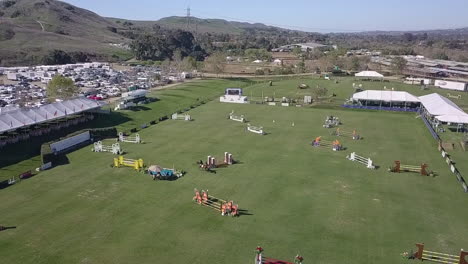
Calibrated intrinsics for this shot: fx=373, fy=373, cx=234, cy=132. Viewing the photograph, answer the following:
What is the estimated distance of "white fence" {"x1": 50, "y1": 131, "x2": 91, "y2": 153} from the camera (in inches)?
1529

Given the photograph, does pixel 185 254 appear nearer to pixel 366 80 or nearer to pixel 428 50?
pixel 366 80

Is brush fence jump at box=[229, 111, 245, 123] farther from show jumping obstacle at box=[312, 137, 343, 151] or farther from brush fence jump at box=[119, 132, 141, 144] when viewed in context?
brush fence jump at box=[119, 132, 141, 144]

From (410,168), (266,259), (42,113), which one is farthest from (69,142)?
(410,168)

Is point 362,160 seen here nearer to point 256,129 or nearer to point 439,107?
point 256,129

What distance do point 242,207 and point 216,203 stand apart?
1927mm

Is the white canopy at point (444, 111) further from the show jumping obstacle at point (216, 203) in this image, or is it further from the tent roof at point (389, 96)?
the show jumping obstacle at point (216, 203)

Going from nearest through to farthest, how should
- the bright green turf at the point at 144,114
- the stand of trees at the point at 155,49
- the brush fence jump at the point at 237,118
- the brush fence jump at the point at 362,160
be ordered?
1. the brush fence jump at the point at 362,160
2. the bright green turf at the point at 144,114
3. the brush fence jump at the point at 237,118
4. the stand of trees at the point at 155,49

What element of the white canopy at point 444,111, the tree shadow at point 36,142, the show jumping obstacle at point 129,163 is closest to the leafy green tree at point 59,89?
the tree shadow at point 36,142

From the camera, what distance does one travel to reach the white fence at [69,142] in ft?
127

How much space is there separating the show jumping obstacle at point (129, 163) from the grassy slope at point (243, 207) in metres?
0.93

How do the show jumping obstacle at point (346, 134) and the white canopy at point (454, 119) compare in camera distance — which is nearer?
the show jumping obstacle at point (346, 134)

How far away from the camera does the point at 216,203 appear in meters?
27.4

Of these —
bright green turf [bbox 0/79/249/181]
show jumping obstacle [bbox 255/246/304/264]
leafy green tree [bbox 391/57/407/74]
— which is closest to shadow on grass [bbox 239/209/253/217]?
show jumping obstacle [bbox 255/246/304/264]

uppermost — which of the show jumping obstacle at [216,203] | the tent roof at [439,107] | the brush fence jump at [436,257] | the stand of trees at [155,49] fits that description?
the stand of trees at [155,49]
